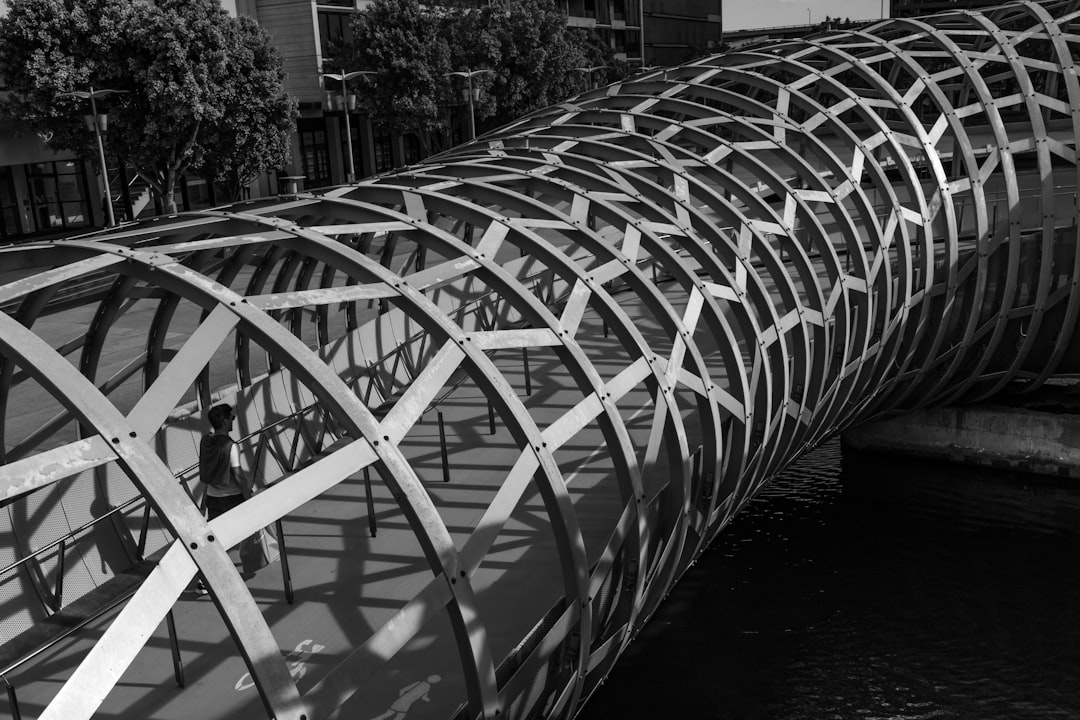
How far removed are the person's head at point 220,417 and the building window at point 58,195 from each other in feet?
132

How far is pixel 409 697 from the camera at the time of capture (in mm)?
8703

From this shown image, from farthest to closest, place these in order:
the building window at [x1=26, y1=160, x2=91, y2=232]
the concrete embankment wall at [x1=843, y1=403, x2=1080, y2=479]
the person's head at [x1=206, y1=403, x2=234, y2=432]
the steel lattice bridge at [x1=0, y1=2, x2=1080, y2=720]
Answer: the building window at [x1=26, y1=160, x2=91, y2=232] < the concrete embankment wall at [x1=843, y1=403, x2=1080, y2=479] < the person's head at [x1=206, y1=403, x2=234, y2=432] < the steel lattice bridge at [x1=0, y1=2, x2=1080, y2=720]

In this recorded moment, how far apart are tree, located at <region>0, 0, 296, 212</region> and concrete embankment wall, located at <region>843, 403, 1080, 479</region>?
1113 inches

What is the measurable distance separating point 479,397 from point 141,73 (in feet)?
88.3

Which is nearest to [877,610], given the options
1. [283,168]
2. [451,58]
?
[283,168]

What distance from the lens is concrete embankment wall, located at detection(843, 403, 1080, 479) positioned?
20.2m

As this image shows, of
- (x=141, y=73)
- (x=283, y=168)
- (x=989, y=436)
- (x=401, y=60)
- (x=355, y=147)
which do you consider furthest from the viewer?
(x=355, y=147)

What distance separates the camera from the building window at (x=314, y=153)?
57.2 metres

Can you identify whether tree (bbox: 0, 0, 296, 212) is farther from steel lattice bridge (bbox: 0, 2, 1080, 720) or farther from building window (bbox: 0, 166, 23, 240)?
steel lattice bridge (bbox: 0, 2, 1080, 720)

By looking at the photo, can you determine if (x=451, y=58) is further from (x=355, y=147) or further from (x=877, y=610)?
(x=877, y=610)

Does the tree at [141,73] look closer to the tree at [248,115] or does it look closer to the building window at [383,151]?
the tree at [248,115]

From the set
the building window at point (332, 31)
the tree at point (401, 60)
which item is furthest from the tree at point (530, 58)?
the building window at point (332, 31)

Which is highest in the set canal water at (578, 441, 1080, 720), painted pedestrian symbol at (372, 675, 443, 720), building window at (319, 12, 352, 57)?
building window at (319, 12, 352, 57)

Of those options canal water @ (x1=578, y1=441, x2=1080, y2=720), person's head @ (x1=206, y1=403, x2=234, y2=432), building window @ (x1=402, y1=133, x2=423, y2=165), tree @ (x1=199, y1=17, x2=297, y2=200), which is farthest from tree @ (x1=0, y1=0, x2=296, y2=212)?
person's head @ (x1=206, y1=403, x2=234, y2=432)
